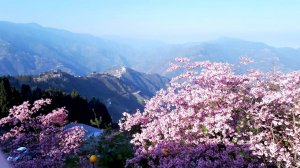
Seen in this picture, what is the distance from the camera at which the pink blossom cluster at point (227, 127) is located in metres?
7.79

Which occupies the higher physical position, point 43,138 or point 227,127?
point 227,127

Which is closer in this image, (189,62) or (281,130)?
(281,130)

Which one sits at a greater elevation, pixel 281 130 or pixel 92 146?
pixel 281 130

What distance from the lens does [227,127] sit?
7.97 metres

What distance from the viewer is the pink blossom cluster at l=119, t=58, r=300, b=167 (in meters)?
7.79

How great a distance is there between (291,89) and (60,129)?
7616mm

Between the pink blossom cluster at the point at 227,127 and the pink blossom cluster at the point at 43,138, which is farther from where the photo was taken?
the pink blossom cluster at the point at 43,138

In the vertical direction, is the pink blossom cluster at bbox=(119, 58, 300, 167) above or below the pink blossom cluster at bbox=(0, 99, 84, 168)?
above

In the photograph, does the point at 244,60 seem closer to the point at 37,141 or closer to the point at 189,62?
the point at 189,62

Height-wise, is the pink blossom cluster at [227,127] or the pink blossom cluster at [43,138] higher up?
the pink blossom cluster at [227,127]

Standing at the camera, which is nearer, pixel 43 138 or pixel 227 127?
pixel 227 127

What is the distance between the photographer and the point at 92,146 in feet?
62.0

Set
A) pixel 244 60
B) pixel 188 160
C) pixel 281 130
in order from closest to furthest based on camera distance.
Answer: pixel 188 160 → pixel 281 130 → pixel 244 60

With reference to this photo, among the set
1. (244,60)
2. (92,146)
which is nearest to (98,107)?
(92,146)
